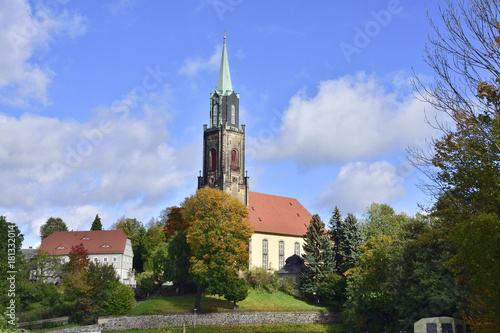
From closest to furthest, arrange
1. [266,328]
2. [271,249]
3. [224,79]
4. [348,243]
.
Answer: [266,328] → [348,243] → [271,249] → [224,79]

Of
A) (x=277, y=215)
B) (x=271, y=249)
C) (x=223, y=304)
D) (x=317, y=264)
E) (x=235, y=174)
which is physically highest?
(x=235, y=174)

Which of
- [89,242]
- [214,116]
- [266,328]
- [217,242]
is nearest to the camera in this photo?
[266,328]

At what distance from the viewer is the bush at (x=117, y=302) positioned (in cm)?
4306

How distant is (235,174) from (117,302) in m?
24.7

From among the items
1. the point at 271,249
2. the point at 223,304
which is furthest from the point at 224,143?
the point at 223,304

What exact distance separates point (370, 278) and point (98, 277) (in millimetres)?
24016

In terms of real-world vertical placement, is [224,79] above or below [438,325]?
above

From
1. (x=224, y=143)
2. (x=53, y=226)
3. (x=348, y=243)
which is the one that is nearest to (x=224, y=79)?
(x=224, y=143)

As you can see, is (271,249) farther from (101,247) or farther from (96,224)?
(96,224)

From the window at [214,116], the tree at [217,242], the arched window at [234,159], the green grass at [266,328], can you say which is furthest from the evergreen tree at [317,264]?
the window at [214,116]

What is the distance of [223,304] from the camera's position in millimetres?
48312

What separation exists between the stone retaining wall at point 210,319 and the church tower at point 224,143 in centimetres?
1994

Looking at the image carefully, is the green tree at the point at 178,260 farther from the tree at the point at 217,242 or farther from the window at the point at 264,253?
the window at the point at 264,253

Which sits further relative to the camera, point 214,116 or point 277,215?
point 277,215
